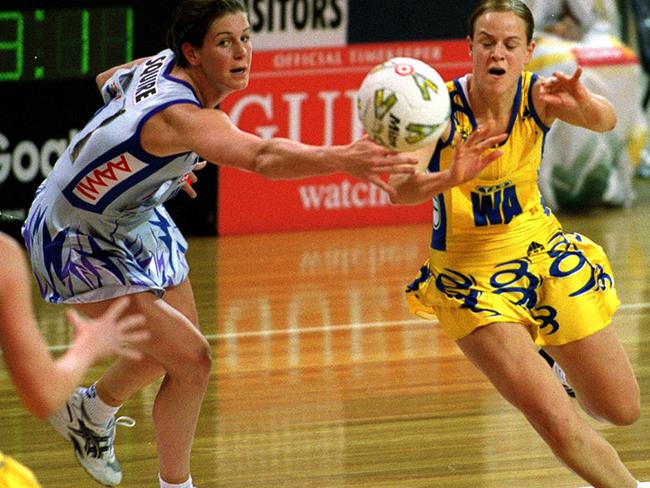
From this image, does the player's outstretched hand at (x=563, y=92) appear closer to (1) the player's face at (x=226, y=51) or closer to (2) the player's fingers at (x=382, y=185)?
(2) the player's fingers at (x=382, y=185)

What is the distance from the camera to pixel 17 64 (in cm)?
902

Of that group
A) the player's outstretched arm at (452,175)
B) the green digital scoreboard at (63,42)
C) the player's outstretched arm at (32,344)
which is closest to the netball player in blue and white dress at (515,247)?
the player's outstretched arm at (452,175)

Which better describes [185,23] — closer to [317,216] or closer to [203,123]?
[203,123]

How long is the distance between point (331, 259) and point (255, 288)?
0.83 m

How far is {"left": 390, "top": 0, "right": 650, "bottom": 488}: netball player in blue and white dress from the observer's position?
4656 millimetres

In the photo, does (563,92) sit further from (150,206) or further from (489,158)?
(150,206)

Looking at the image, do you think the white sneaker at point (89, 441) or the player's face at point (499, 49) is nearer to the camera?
the player's face at point (499, 49)

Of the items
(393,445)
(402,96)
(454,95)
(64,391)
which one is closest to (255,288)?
(393,445)

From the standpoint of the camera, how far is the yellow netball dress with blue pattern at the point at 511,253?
4691 millimetres

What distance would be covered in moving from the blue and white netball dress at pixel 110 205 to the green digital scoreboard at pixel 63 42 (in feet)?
13.8

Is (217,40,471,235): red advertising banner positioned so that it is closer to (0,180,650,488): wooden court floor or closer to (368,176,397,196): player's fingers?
(0,180,650,488): wooden court floor

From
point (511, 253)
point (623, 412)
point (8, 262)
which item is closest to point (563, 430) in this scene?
point (623, 412)

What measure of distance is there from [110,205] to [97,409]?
84cm

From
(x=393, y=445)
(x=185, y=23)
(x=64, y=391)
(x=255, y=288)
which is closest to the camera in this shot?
(x=64, y=391)
